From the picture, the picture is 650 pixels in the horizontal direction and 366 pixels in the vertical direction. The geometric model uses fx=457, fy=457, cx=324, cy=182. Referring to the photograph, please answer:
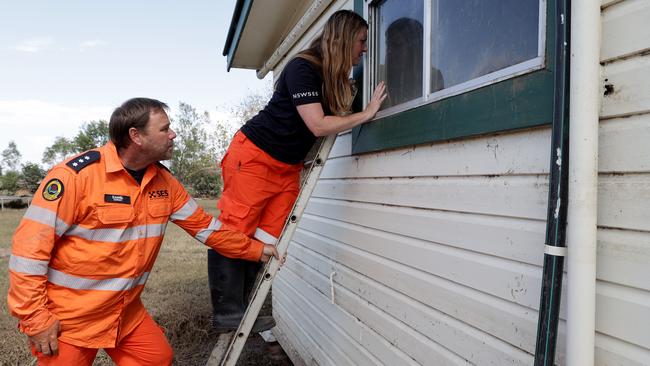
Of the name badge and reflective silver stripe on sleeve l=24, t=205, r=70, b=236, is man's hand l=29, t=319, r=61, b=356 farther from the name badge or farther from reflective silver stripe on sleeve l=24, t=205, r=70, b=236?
the name badge

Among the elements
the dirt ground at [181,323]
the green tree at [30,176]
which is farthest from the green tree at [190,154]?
the dirt ground at [181,323]

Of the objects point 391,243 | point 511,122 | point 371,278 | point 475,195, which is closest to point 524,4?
point 511,122

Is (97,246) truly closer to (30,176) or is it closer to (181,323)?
(181,323)

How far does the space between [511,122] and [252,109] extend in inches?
1308

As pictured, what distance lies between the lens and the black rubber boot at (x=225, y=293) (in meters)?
2.79

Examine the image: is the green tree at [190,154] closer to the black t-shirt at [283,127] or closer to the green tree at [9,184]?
the green tree at [9,184]

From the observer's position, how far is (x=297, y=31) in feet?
15.6

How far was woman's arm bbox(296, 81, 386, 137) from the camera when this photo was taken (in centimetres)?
246

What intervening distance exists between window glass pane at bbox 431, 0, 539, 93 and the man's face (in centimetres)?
140

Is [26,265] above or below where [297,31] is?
below

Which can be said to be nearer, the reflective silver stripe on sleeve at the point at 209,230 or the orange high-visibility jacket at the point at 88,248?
the orange high-visibility jacket at the point at 88,248

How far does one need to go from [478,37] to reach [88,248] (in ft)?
6.83

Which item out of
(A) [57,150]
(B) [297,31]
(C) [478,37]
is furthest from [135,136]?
(A) [57,150]

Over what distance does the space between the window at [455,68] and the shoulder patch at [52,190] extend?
5.32 feet
